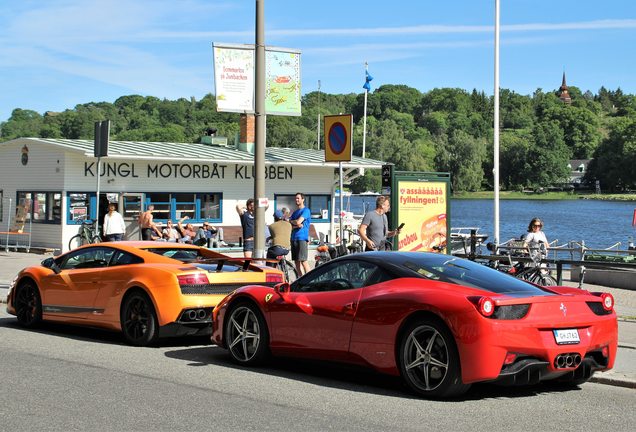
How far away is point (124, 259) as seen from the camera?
1227cm

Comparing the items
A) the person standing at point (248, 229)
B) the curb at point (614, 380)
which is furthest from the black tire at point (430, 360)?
the person standing at point (248, 229)

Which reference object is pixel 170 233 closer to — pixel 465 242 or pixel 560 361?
pixel 465 242

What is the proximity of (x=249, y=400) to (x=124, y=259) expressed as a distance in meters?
4.60

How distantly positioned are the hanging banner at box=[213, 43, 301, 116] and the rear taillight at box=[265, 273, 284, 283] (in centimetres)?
469

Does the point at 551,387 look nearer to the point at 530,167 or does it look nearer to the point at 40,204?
the point at 40,204

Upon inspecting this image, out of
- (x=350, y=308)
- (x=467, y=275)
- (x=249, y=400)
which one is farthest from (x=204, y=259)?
(x=467, y=275)

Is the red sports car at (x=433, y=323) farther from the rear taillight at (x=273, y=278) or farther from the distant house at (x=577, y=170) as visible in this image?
the distant house at (x=577, y=170)

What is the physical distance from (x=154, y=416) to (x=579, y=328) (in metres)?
3.78

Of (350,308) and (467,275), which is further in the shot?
(350,308)

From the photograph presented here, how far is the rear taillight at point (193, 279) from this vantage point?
37.3ft

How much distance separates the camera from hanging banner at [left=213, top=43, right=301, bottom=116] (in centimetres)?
1614

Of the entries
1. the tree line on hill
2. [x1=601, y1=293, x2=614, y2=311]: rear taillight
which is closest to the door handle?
[x1=601, y1=293, x2=614, y2=311]: rear taillight

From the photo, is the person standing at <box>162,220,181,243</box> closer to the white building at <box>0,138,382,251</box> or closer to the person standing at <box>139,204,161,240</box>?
the white building at <box>0,138,382,251</box>

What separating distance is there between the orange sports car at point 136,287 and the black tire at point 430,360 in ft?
12.1
